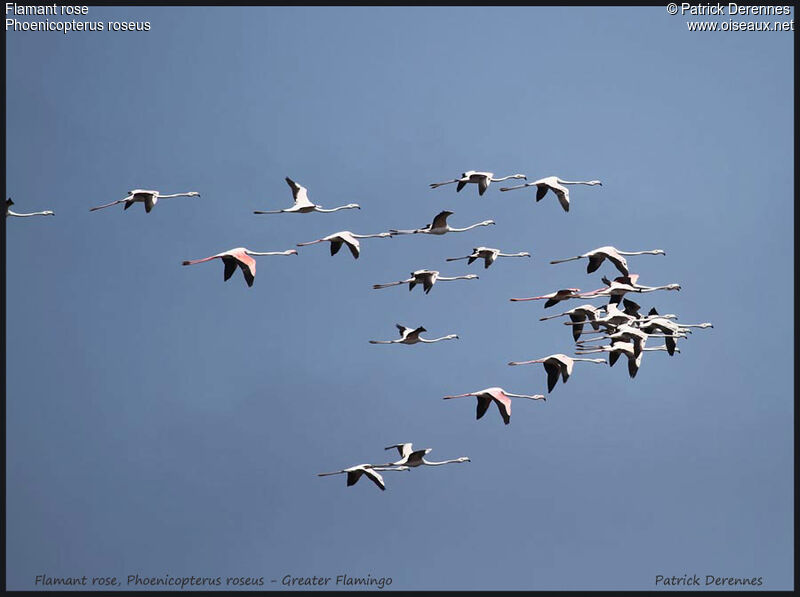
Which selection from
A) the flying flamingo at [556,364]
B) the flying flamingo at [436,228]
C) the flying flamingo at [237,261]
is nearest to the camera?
the flying flamingo at [237,261]

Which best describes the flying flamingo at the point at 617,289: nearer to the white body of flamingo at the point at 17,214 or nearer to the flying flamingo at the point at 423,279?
the flying flamingo at the point at 423,279

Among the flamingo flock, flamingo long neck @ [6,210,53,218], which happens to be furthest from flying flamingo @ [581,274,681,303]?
flamingo long neck @ [6,210,53,218]

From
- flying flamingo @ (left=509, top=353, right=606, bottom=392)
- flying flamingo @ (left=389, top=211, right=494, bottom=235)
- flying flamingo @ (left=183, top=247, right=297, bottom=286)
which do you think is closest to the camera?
flying flamingo @ (left=183, top=247, right=297, bottom=286)

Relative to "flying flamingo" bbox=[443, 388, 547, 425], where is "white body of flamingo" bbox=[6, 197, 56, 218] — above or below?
above

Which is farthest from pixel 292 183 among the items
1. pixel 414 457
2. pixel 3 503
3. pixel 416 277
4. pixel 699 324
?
pixel 3 503

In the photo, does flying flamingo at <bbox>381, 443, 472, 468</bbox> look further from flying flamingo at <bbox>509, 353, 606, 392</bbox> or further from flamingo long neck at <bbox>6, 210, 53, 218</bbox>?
flamingo long neck at <bbox>6, 210, 53, 218</bbox>

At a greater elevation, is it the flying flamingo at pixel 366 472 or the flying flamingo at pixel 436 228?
the flying flamingo at pixel 436 228

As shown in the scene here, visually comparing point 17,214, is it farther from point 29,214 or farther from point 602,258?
point 602,258

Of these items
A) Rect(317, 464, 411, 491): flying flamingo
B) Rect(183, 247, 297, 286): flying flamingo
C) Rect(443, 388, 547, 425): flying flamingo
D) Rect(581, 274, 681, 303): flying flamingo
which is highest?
Rect(183, 247, 297, 286): flying flamingo

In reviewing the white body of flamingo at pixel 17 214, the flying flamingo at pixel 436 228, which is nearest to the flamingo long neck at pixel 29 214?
the white body of flamingo at pixel 17 214

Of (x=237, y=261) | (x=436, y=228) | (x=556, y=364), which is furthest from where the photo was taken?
(x=436, y=228)

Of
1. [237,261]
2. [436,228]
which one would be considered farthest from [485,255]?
[237,261]

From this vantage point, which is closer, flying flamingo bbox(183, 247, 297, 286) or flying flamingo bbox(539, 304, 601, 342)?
flying flamingo bbox(183, 247, 297, 286)

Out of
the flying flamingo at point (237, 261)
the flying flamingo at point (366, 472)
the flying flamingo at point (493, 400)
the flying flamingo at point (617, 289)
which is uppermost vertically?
the flying flamingo at point (237, 261)
